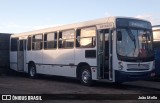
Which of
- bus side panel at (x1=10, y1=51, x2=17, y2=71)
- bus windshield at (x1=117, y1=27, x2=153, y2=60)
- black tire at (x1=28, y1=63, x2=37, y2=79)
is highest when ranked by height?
bus windshield at (x1=117, y1=27, x2=153, y2=60)

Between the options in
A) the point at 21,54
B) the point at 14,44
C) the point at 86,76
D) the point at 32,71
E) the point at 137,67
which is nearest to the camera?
the point at 137,67

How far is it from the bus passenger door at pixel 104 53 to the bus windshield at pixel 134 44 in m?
0.56

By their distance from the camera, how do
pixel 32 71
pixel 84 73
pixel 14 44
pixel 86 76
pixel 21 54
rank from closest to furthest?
pixel 86 76 → pixel 84 73 → pixel 32 71 → pixel 21 54 → pixel 14 44

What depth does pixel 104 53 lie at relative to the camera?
618 inches

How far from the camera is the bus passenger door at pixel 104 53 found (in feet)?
50.3

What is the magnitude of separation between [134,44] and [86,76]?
3.00m

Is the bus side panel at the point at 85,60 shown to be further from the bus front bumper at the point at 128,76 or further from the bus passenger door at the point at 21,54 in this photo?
the bus passenger door at the point at 21,54

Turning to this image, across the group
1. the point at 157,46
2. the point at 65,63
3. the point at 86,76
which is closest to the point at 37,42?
the point at 65,63

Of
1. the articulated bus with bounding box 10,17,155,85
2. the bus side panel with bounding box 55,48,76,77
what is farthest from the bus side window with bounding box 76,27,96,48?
the bus side panel with bounding box 55,48,76,77

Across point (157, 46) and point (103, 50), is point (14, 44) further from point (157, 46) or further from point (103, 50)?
point (103, 50)

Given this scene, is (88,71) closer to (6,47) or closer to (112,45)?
(112,45)

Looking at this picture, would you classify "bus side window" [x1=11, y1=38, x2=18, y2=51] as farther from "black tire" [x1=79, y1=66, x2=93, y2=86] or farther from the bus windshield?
the bus windshield

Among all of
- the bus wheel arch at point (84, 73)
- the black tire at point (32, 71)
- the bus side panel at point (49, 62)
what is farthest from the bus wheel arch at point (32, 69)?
the bus wheel arch at point (84, 73)

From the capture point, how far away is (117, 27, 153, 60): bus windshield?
15.0 m
